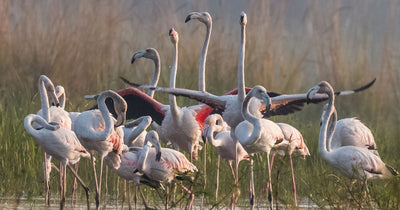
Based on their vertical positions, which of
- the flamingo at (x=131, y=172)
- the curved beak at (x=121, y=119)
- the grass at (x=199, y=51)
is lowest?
the flamingo at (x=131, y=172)

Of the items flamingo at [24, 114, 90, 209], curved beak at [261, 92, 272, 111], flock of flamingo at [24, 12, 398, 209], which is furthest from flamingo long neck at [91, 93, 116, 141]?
curved beak at [261, 92, 272, 111]

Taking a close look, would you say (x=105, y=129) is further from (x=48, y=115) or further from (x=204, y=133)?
(x=204, y=133)

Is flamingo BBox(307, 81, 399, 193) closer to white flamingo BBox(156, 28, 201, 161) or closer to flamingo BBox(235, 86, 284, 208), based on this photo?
flamingo BBox(235, 86, 284, 208)

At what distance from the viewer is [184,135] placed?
9.27 metres

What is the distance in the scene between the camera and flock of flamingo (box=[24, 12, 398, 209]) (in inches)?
308

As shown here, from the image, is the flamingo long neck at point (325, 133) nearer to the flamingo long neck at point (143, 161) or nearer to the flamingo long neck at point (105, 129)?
the flamingo long neck at point (143, 161)

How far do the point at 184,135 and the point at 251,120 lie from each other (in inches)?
56.2

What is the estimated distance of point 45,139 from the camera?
8016mm

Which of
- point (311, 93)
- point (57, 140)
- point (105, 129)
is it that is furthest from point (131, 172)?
point (311, 93)

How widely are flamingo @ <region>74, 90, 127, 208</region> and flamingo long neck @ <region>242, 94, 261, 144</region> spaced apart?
1150mm

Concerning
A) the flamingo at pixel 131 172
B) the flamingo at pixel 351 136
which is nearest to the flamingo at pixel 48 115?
the flamingo at pixel 131 172

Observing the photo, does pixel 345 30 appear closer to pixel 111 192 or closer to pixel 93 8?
pixel 93 8

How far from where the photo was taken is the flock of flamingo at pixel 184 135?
7816mm

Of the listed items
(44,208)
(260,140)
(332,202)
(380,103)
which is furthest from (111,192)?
(380,103)
